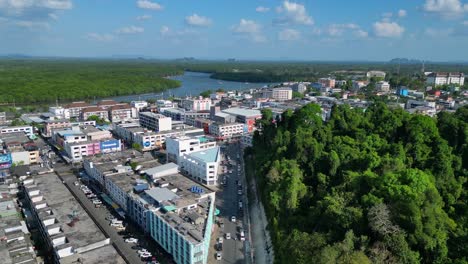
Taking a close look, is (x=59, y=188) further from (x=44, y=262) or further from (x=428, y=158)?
(x=428, y=158)

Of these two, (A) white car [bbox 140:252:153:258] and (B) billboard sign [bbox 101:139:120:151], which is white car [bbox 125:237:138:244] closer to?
(A) white car [bbox 140:252:153:258]

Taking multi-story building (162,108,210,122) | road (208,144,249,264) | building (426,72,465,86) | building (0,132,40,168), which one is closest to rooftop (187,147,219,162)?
road (208,144,249,264)

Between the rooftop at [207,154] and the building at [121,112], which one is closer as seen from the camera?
the rooftop at [207,154]

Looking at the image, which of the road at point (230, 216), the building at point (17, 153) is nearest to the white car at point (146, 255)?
the road at point (230, 216)

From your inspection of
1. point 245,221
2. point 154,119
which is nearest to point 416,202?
point 245,221

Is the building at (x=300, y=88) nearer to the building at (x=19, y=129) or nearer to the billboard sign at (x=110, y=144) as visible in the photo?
the billboard sign at (x=110, y=144)

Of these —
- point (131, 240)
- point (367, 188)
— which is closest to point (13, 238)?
point (131, 240)
